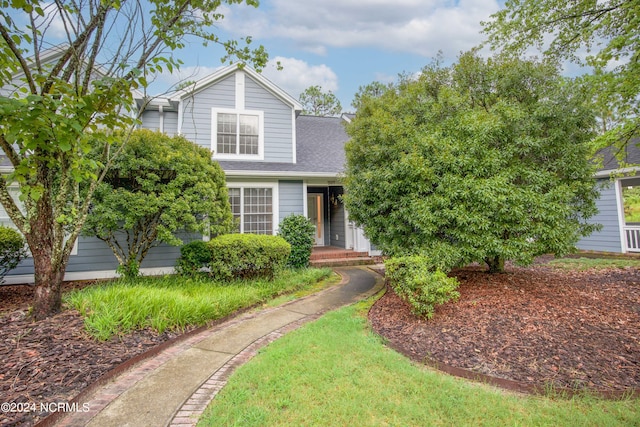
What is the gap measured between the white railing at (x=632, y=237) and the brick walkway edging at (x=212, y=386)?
12.5m

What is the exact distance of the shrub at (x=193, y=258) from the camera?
7.60 meters

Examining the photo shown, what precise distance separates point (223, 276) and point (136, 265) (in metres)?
2.15

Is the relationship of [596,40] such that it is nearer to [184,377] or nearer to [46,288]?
[184,377]

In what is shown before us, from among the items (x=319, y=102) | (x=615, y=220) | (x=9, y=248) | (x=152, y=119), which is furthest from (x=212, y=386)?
(x=319, y=102)

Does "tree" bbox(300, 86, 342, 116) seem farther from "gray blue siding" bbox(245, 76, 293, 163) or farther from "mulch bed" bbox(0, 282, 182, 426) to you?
"mulch bed" bbox(0, 282, 182, 426)

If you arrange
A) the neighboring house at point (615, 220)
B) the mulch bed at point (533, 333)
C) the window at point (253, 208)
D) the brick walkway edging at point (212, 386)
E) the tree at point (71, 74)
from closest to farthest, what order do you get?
the brick walkway edging at point (212, 386), the mulch bed at point (533, 333), the tree at point (71, 74), the window at point (253, 208), the neighboring house at point (615, 220)

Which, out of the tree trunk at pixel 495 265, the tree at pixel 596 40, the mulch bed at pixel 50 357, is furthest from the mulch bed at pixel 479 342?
the tree at pixel 596 40

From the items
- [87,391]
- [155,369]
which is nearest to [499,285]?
[155,369]

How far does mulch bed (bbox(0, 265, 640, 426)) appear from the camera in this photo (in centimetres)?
323

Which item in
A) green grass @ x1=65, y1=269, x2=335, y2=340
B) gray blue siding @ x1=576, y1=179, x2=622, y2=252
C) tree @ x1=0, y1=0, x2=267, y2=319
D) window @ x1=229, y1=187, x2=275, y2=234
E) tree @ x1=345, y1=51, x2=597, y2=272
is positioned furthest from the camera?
gray blue siding @ x1=576, y1=179, x2=622, y2=252

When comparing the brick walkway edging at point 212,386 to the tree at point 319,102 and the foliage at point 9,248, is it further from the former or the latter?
the tree at point 319,102

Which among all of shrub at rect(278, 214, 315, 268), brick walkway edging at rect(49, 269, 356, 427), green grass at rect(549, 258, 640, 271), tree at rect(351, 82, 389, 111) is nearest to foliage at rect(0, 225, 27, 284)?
brick walkway edging at rect(49, 269, 356, 427)

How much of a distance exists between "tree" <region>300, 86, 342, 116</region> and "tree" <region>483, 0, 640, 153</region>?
70.7 ft

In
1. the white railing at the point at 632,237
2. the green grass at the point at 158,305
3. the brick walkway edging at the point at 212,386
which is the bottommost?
the brick walkway edging at the point at 212,386
